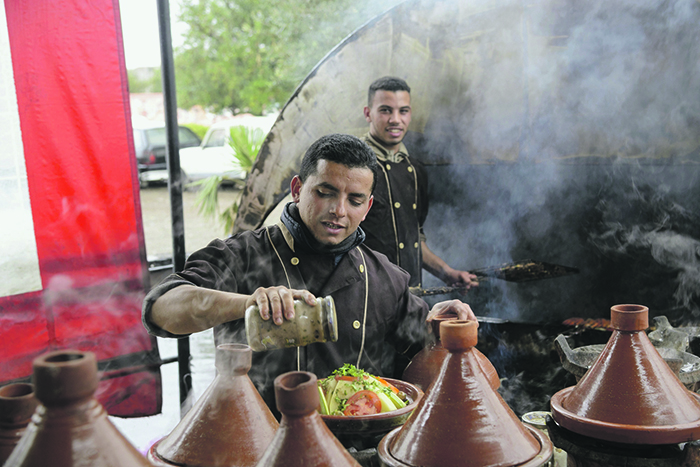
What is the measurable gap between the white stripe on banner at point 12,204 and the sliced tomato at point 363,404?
260 centimetres

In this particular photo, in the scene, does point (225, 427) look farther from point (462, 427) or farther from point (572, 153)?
point (572, 153)

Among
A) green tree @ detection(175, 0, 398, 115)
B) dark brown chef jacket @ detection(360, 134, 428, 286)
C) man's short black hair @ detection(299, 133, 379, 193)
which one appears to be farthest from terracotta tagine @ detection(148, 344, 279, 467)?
green tree @ detection(175, 0, 398, 115)

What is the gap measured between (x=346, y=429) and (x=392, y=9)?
374cm

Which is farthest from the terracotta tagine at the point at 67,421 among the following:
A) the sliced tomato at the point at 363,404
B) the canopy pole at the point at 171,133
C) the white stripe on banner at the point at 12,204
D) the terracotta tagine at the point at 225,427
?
the white stripe on banner at the point at 12,204

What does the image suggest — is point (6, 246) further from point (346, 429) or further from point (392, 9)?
point (392, 9)

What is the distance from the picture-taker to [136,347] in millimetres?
3971

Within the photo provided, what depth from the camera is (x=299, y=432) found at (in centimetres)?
108

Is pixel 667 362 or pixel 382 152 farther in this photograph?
pixel 382 152

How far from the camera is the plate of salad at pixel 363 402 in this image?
159cm

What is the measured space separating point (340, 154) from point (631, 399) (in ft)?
4.50

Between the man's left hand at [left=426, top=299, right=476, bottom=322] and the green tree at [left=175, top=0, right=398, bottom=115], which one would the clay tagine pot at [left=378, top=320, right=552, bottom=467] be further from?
the green tree at [left=175, top=0, right=398, bottom=115]

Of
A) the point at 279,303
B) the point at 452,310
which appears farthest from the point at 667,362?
the point at 279,303

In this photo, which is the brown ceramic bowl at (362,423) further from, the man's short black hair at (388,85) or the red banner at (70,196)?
the man's short black hair at (388,85)

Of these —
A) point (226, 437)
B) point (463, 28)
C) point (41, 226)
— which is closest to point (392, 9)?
point (463, 28)
